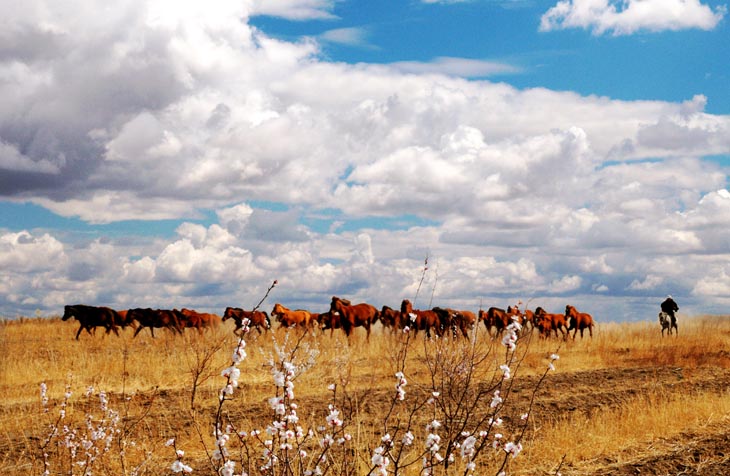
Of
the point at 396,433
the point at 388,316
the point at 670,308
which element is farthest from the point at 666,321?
the point at 396,433

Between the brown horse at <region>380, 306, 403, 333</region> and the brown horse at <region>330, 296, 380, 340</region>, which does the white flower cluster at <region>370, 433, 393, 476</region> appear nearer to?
the brown horse at <region>330, 296, 380, 340</region>

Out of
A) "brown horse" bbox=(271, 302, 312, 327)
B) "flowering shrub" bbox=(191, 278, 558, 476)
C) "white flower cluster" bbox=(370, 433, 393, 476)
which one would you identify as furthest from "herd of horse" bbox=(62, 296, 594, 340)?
"white flower cluster" bbox=(370, 433, 393, 476)

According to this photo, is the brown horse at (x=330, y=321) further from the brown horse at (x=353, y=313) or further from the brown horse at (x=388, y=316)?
the brown horse at (x=388, y=316)

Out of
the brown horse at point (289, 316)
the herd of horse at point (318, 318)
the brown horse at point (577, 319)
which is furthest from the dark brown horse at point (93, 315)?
the brown horse at point (577, 319)

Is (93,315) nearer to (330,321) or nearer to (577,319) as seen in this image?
(330,321)

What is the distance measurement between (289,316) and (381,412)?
17.0m

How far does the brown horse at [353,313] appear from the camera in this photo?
25.4 metres

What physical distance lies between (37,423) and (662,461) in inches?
313

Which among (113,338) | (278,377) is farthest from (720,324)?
(278,377)

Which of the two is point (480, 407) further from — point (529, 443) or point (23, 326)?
A: point (23, 326)

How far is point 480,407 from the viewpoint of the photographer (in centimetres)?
1113

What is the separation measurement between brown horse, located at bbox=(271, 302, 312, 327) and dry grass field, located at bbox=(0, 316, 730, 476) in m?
6.07

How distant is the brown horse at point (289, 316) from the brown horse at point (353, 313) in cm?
163

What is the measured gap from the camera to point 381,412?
1021cm
